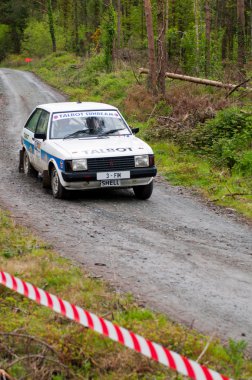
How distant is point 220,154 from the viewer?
51.8 ft

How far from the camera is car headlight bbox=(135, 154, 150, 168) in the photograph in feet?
37.7

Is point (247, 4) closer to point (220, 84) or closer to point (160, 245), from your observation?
point (220, 84)

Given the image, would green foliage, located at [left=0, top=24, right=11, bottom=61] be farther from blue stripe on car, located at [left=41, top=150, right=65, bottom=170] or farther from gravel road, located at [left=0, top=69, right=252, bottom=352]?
blue stripe on car, located at [left=41, top=150, right=65, bottom=170]

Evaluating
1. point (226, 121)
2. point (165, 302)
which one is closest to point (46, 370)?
point (165, 302)

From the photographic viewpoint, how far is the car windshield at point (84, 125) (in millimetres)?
12242

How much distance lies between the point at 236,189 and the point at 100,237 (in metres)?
4.73

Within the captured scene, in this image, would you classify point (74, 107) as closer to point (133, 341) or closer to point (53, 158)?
point (53, 158)

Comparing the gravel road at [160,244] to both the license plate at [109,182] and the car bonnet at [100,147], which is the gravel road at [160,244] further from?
the car bonnet at [100,147]

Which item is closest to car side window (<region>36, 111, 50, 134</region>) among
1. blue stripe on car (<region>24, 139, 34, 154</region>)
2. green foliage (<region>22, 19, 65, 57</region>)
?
blue stripe on car (<region>24, 139, 34, 154</region>)

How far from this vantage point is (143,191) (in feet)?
39.1

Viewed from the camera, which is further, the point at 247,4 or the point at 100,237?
the point at 247,4

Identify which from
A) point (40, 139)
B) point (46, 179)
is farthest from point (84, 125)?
point (46, 179)

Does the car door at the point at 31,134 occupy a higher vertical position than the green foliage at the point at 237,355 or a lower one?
lower

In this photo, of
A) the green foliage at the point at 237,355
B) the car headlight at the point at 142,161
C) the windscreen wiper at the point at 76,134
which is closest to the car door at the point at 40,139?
the windscreen wiper at the point at 76,134
